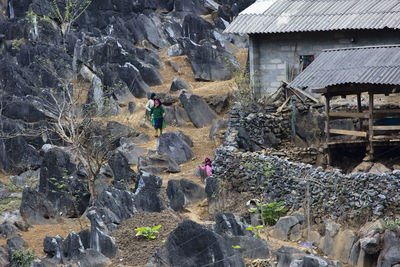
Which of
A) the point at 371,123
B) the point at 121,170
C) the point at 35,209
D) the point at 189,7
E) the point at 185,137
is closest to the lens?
the point at 371,123

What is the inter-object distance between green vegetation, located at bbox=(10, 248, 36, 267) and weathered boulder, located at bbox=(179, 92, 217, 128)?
10.00 meters

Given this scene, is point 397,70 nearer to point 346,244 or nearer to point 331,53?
point 331,53

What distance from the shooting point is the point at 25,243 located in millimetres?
16750

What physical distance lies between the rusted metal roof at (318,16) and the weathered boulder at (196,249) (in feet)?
33.7

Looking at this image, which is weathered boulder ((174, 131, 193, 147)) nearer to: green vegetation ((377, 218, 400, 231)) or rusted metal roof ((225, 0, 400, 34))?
rusted metal roof ((225, 0, 400, 34))

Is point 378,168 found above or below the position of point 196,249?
above

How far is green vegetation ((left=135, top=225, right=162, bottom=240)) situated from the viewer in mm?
14977

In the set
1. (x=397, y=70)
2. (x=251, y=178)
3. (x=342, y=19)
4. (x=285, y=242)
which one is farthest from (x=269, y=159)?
(x=342, y=19)

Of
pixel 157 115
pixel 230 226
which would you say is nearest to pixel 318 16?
pixel 157 115

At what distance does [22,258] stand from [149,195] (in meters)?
3.15

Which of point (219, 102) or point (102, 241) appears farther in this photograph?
point (219, 102)

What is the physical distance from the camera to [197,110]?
24844 millimetres

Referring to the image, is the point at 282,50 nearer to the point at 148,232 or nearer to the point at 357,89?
the point at 357,89

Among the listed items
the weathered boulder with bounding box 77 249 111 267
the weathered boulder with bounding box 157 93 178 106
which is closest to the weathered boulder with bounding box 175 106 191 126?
the weathered boulder with bounding box 157 93 178 106
